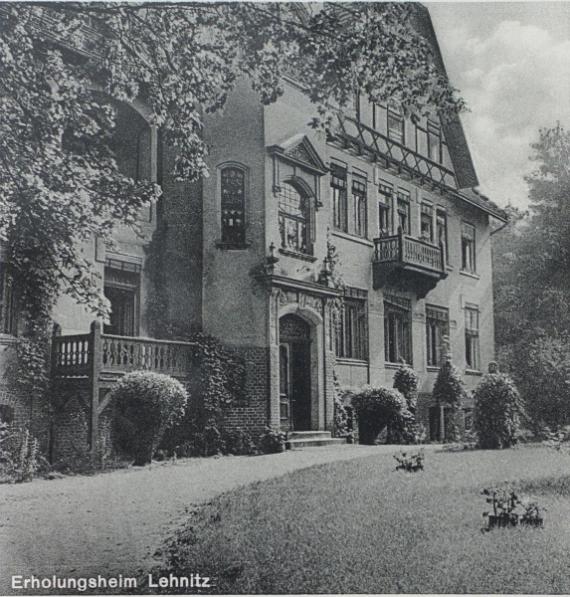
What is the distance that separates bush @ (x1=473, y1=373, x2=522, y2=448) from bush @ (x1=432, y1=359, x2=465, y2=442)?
0.97 feet

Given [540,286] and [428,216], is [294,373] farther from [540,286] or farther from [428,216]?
[540,286]

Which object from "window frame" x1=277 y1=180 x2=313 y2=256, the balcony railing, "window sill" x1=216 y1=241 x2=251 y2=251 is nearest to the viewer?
the balcony railing

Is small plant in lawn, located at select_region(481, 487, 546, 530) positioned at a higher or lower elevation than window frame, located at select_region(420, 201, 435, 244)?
lower

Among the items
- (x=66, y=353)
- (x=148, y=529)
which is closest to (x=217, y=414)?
(x=66, y=353)

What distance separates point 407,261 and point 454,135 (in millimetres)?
1619

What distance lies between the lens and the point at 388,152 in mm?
8820

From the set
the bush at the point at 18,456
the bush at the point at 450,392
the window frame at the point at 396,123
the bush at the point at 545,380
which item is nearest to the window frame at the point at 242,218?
the window frame at the point at 396,123

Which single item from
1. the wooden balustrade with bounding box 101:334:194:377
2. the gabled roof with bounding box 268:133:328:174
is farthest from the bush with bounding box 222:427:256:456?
the gabled roof with bounding box 268:133:328:174

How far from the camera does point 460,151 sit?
7.20 meters

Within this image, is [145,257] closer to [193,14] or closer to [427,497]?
[193,14]

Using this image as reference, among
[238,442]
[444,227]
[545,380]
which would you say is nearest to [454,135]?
[444,227]

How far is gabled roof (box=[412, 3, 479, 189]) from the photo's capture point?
6.19 meters

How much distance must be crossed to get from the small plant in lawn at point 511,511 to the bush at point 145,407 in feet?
11.0

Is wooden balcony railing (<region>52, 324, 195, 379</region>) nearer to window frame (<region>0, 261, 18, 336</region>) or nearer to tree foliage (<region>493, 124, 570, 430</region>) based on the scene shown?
window frame (<region>0, 261, 18, 336</region>)
